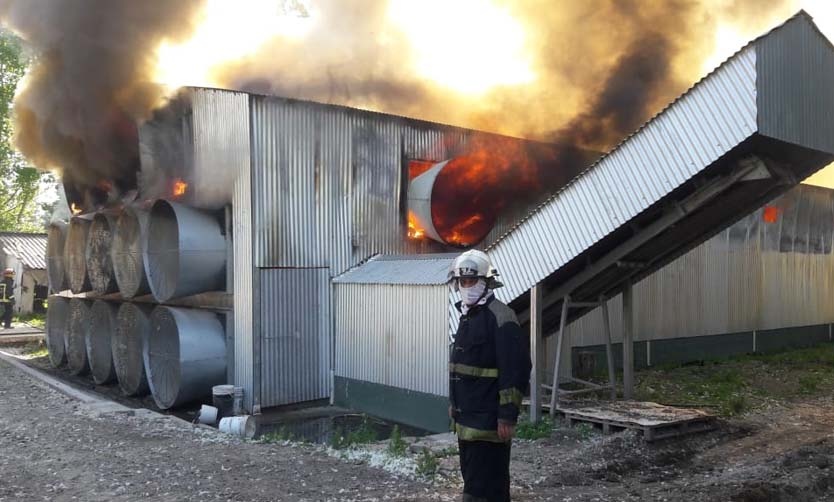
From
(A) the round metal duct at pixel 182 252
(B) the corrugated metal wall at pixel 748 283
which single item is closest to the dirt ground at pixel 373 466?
(A) the round metal duct at pixel 182 252

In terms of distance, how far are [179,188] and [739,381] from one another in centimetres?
1116

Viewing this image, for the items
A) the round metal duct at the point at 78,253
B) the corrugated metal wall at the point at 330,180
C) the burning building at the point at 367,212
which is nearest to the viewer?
the burning building at the point at 367,212

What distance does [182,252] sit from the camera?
11.6 meters

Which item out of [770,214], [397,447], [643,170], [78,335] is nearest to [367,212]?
[397,447]

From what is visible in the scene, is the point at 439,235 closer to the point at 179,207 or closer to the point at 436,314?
the point at 436,314

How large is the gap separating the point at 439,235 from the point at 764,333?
33.9ft

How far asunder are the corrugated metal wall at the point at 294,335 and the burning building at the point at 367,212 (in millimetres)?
33

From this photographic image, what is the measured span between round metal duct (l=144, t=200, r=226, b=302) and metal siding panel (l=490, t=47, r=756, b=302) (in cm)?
530

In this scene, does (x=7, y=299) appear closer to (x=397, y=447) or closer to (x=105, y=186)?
(x=105, y=186)

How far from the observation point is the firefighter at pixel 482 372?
455 centimetres

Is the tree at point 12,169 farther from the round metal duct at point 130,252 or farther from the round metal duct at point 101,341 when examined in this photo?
the round metal duct at point 130,252

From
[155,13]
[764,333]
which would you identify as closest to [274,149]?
[155,13]

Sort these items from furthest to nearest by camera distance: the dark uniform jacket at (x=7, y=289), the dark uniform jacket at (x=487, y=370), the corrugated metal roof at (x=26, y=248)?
the corrugated metal roof at (x=26, y=248)
the dark uniform jacket at (x=7, y=289)
the dark uniform jacket at (x=487, y=370)

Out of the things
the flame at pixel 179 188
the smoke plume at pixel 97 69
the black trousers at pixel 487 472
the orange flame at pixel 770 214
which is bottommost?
the black trousers at pixel 487 472
